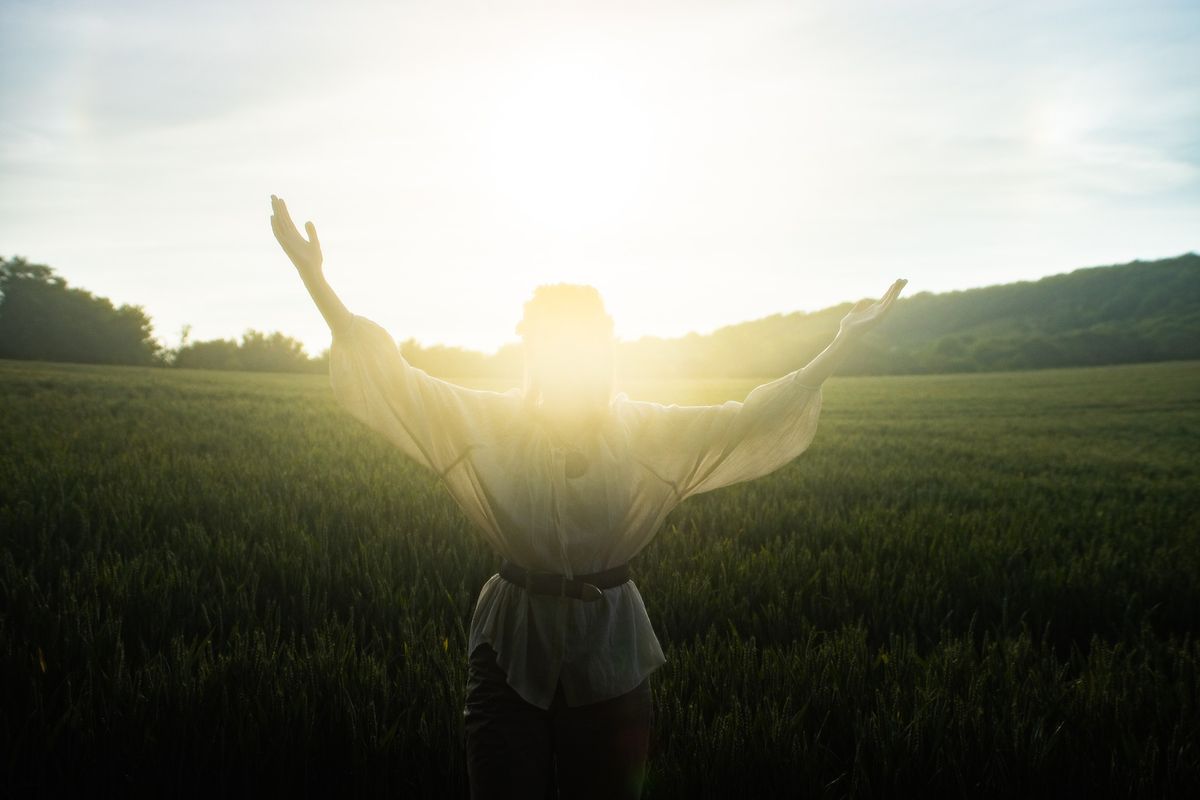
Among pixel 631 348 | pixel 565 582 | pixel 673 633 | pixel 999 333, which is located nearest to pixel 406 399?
pixel 565 582

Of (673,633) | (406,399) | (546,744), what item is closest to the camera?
(546,744)

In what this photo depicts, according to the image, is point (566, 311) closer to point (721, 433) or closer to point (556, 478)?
point (556, 478)

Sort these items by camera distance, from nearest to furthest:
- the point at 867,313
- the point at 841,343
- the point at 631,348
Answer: the point at 841,343 → the point at 867,313 → the point at 631,348

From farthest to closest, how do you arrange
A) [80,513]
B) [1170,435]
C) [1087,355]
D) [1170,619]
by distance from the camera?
[1087,355] < [1170,435] < [80,513] < [1170,619]

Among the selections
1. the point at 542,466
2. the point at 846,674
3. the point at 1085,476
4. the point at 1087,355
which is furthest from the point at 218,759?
the point at 1087,355

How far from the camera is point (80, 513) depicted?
4758 mm

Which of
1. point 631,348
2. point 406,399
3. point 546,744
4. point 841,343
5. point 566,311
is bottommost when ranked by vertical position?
point 546,744

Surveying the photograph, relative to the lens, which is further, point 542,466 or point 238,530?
point 238,530

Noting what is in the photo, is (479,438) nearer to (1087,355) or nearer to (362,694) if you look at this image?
(362,694)

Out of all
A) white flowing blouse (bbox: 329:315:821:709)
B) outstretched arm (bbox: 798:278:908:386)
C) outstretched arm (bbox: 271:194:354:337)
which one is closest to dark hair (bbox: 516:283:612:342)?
white flowing blouse (bbox: 329:315:821:709)

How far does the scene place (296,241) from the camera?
184 centimetres

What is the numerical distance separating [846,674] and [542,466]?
181cm

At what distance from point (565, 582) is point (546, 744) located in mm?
433

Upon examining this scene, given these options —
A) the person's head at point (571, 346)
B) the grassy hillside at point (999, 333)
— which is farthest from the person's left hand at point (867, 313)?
the grassy hillside at point (999, 333)
